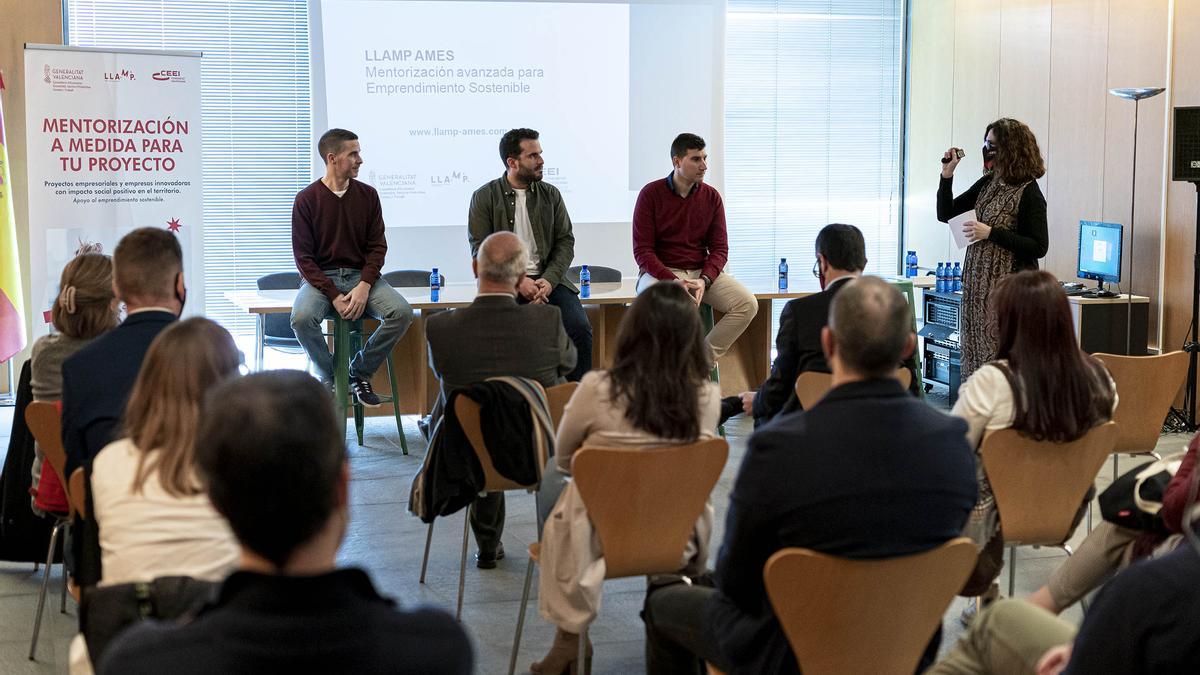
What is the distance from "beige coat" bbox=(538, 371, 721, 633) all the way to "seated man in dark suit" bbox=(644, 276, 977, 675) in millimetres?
709

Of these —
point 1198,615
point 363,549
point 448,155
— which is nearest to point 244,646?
point 1198,615

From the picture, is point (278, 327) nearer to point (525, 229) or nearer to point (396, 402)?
point (396, 402)

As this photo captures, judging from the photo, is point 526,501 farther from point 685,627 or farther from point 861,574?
point 861,574

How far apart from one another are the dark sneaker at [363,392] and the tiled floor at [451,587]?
469mm

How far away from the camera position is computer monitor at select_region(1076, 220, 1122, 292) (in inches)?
266

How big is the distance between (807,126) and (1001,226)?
164 inches

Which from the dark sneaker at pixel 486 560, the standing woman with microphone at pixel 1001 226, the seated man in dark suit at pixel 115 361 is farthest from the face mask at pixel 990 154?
the seated man in dark suit at pixel 115 361

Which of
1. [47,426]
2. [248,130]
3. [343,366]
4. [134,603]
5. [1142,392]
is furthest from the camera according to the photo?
[248,130]

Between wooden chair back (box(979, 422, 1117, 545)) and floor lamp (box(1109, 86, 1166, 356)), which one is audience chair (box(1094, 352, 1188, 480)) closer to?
wooden chair back (box(979, 422, 1117, 545))

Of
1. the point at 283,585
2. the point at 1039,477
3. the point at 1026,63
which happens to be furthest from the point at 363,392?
the point at 283,585

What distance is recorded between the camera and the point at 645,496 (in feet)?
9.57

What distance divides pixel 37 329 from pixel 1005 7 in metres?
6.54

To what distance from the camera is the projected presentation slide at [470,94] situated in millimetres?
8031

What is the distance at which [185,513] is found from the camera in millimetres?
2098
